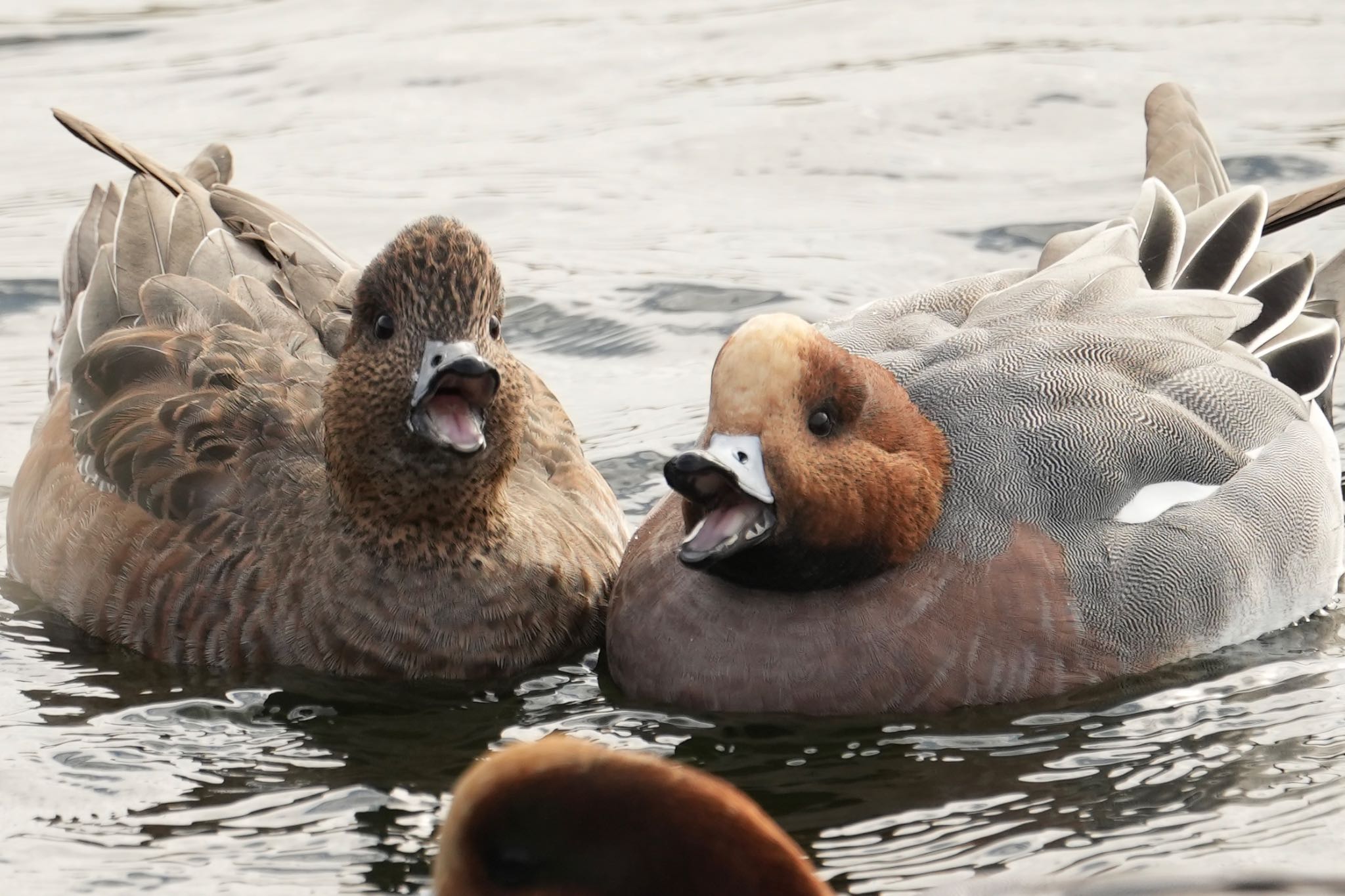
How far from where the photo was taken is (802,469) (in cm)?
602

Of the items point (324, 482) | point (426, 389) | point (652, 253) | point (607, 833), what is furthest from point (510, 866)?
point (652, 253)

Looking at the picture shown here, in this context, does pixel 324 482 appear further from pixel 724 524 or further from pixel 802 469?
pixel 802 469

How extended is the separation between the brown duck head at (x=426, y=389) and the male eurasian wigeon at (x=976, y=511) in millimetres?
627

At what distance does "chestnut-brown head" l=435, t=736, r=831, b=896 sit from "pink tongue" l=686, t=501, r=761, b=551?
231 cm

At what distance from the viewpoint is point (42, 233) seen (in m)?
11.4

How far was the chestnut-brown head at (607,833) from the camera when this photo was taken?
3574mm

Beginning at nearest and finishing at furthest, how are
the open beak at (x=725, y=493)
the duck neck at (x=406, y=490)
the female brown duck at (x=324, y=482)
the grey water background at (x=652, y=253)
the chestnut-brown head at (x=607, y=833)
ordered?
the chestnut-brown head at (x=607, y=833) → the grey water background at (x=652, y=253) → the open beak at (x=725, y=493) → the female brown duck at (x=324, y=482) → the duck neck at (x=406, y=490)

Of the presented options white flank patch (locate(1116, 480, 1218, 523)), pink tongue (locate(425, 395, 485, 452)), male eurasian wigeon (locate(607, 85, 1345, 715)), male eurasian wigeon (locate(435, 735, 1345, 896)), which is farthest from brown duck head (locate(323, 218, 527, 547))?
male eurasian wigeon (locate(435, 735, 1345, 896))

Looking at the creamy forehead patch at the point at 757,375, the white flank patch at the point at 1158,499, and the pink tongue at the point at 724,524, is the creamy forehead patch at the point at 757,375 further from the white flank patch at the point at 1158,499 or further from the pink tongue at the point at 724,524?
the white flank patch at the point at 1158,499

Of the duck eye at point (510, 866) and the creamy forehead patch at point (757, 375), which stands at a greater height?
the creamy forehead patch at point (757, 375)

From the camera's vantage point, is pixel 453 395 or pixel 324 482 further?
pixel 324 482

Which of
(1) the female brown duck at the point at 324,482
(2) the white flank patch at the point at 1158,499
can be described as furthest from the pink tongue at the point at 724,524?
(2) the white flank patch at the point at 1158,499

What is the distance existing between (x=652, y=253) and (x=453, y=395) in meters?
4.55

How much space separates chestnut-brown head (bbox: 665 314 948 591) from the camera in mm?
6004
